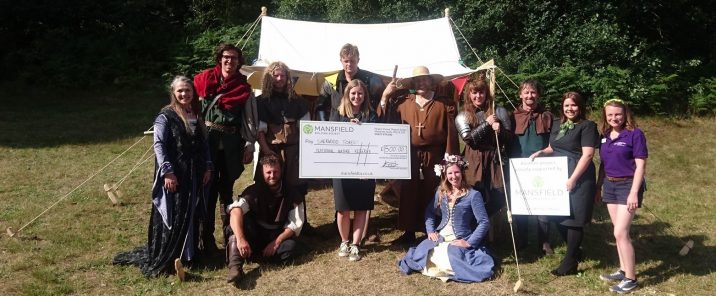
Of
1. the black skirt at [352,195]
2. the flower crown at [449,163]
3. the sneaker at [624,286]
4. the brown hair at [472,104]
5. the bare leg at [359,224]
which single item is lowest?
the sneaker at [624,286]

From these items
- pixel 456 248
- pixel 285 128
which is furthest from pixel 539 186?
pixel 285 128

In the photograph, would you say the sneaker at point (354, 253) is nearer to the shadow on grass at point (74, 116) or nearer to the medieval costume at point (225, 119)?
the medieval costume at point (225, 119)

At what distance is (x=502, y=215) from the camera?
5.94 m

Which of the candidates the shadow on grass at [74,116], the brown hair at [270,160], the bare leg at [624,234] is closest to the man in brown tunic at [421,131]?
the brown hair at [270,160]

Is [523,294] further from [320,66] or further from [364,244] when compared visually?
[320,66]

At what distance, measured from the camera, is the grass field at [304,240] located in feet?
14.0

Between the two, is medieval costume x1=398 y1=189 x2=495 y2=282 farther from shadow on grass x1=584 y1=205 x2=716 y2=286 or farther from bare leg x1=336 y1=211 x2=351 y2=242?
shadow on grass x1=584 y1=205 x2=716 y2=286

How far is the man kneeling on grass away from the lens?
4562mm

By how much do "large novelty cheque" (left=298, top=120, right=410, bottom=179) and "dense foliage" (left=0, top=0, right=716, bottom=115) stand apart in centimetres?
775

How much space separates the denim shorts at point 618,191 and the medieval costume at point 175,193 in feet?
9.68

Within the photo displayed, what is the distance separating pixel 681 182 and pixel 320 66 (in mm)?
5133

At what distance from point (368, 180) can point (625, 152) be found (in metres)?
1.92

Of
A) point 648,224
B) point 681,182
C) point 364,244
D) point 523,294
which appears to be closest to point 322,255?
point 364,244

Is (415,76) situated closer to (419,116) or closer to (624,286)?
(419,116)
